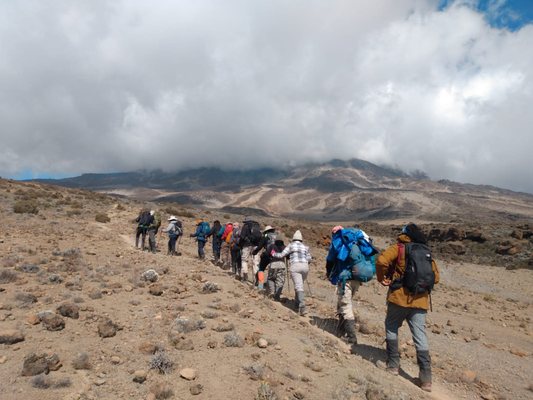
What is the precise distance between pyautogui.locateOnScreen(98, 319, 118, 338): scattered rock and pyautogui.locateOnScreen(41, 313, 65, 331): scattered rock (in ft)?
1.91

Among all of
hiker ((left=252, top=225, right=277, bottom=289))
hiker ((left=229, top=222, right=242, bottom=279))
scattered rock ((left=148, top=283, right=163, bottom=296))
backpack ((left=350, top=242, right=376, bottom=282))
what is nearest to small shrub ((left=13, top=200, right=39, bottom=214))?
hiker ((left=229, top=222, right=242, bottom=279))

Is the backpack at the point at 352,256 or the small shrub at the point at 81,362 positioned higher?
the backpack at the point at 352,256

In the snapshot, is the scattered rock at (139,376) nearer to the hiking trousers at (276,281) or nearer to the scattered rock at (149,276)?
the scattered rock at (149,276)

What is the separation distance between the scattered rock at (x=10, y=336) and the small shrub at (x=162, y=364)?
2048 millimetres

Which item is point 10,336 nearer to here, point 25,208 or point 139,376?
point 139,376

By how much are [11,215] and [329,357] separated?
2453cm

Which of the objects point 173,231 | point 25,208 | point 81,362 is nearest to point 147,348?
point 81,362

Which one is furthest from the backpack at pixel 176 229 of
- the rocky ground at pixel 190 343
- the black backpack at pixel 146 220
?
the rocky ground at pixel 190 343

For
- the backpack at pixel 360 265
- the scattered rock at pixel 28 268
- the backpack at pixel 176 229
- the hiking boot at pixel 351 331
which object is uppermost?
the backpack at pixel 360 265

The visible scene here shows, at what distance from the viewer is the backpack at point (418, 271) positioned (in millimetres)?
6039

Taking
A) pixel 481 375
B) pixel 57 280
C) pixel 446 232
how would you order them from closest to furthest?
pixel 481 375 → pixel 57 280 → pixel 446 232

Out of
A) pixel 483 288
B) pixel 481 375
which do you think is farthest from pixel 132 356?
pixel 483 288

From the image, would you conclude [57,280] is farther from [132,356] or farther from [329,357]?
[329,357]

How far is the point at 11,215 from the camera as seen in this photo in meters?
24.0
